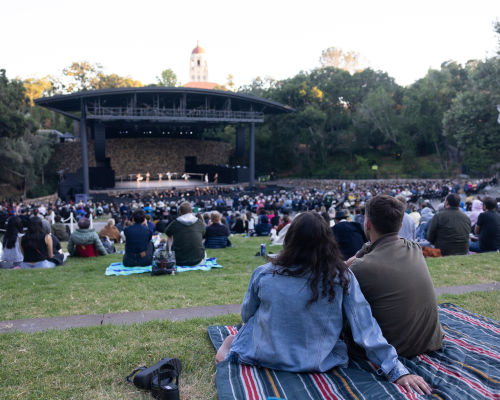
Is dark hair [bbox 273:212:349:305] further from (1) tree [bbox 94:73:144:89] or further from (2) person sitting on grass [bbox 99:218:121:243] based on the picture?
(1) tree [bbox 94:73:144:89]

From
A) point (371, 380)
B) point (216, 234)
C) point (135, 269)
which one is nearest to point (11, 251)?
point (135, 269)

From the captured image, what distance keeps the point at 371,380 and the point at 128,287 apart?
A: 3374 millimetres

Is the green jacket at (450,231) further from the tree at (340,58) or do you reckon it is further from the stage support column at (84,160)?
the tree at (340,58)

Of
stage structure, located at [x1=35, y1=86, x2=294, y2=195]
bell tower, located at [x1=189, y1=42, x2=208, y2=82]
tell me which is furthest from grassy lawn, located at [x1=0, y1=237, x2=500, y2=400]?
bell tower, located at [x1=189, y1=42, x2=208, y2=82]

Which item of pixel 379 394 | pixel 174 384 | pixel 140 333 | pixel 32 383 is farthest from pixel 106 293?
pixel 379 394

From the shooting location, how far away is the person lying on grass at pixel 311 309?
233 centimetres

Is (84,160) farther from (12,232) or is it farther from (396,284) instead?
(396,284)

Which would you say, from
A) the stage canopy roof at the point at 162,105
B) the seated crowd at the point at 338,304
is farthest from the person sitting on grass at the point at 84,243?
the stage canopy roof at the point at 162,105

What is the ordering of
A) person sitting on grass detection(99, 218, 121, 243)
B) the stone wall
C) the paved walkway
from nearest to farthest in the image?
1. the paved walkway
2. person sitting on grass detection(99, 218, 121, 243)
3. the stone wall

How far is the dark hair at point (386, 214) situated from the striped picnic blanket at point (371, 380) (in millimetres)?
856

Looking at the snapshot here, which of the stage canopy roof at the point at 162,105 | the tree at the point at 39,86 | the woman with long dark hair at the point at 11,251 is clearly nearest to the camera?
the woman with long dark hair at the point at 11,251

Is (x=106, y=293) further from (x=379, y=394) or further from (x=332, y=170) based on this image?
(x=332, y=170)

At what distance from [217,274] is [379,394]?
3768 mm

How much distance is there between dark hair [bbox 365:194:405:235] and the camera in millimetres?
2584
